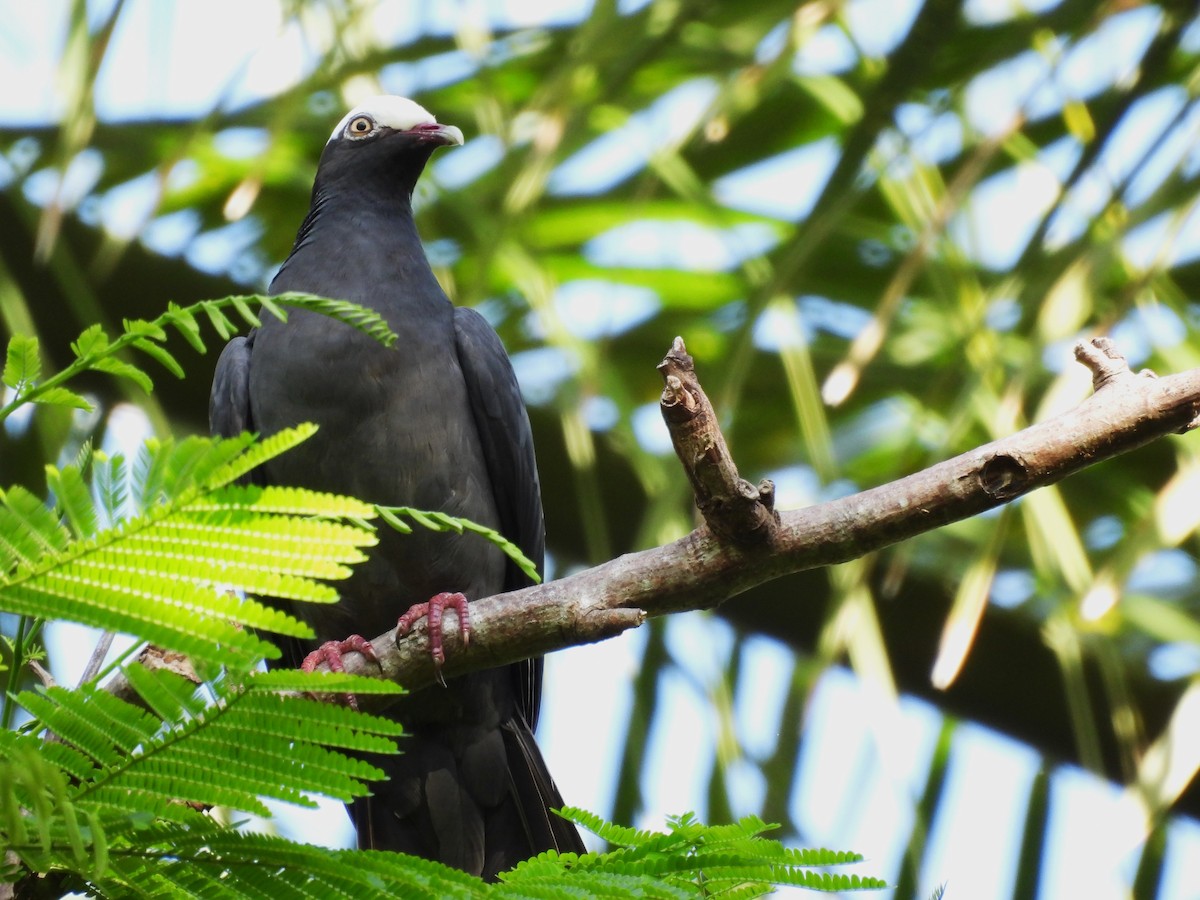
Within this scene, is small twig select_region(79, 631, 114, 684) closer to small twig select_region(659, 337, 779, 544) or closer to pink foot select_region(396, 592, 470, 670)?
pink foot select_region(396, 592, 470, 670)

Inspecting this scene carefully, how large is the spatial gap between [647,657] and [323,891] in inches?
120

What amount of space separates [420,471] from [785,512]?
1.98 meters

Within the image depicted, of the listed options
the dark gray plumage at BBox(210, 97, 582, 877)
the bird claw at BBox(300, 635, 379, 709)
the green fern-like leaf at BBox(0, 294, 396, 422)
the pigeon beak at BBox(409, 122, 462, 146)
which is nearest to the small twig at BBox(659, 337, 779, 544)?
the green fern-like leaf at BBox(0, 294, 396, 422)

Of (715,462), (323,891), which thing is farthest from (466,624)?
(323,891)

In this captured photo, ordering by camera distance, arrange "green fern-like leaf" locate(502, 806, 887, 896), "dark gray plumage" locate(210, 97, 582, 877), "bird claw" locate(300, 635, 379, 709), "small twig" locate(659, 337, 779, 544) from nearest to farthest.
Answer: "green fern-like leaf" locate(502, 806, 887, 896), "small twig" locate(659, 337, 779, 544), "bird claw" locate(300, 635, 379, 709), "dark gray plumage" locate(210, 97, 582, 877)

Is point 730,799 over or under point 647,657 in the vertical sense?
under

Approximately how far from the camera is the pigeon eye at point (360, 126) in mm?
5480

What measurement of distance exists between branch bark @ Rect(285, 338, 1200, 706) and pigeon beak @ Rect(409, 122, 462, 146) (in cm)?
282

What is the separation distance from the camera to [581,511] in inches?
222

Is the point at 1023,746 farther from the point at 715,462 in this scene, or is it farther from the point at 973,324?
the point at 715,462

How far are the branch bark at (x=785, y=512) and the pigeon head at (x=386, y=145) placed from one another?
2.84 m

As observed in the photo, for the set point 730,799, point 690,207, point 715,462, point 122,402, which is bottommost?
point 730,799

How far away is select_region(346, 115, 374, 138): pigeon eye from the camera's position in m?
5.48

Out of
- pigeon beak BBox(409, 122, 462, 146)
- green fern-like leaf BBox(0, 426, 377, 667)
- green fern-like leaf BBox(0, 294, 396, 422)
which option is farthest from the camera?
pigeon beak BBox(409, 122, 462, 146)
